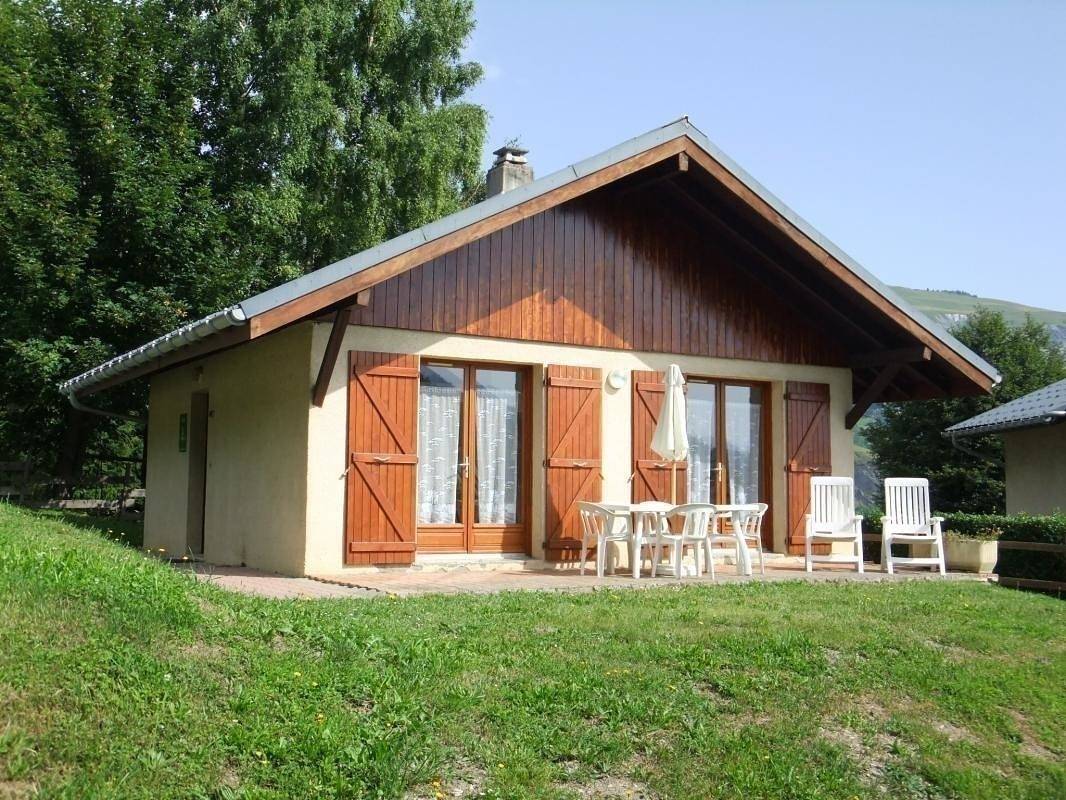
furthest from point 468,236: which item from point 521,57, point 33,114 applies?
point 33,114

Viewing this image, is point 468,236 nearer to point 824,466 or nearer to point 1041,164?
point 824,466

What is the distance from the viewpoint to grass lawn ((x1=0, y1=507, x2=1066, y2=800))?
4.26 m

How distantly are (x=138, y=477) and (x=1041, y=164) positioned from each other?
1848cm

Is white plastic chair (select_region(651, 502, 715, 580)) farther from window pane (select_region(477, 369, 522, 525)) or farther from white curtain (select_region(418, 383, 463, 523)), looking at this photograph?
white curtain (select_region(418, 383, 463, 523))

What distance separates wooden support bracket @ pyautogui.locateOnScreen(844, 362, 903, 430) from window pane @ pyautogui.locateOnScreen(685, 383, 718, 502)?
178 cm


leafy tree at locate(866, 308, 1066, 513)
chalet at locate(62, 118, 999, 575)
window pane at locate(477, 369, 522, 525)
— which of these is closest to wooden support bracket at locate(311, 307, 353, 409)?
chalet at locate(62, 118, 999, 575)

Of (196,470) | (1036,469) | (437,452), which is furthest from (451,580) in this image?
(1036,469)

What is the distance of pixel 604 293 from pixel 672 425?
1.72 metres

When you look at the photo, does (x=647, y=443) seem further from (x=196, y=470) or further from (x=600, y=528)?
(x=196, y=470)

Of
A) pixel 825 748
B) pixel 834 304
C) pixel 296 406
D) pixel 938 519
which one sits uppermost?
pixel 834 304

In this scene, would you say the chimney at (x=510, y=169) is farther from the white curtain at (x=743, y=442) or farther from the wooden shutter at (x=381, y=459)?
the white curtain at (x=743, y=442)

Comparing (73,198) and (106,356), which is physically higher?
(73,198)

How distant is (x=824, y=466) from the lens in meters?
12.4

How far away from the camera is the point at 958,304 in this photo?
126000 millimetres
